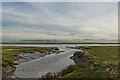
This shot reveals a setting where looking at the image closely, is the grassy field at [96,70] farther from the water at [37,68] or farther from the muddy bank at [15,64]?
the muddy bank at [15,64]

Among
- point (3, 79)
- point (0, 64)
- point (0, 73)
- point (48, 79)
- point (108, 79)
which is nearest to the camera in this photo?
point (108, 79)

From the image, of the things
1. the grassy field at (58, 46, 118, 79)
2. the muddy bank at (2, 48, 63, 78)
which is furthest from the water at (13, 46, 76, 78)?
the grassy field at (58, 46, 118, 79)

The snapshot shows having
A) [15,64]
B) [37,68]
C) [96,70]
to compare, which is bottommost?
[37,68]

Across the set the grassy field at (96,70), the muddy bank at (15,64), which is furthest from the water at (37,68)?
the grassy field at (96,70)

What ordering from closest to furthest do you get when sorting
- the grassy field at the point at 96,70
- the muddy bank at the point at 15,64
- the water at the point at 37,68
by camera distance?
the grassy field at the point at 96,70 → the muddy bank at the point at 15,64 → the water at the point at 37,68

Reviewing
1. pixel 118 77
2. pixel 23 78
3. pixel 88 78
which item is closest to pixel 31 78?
pixel 23 78

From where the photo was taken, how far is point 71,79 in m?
12.3

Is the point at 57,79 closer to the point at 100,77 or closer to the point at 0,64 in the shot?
the point at 100,77

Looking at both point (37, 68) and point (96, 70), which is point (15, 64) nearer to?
point (37, 68)

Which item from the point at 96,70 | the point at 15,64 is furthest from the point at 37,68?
the point at 96,70

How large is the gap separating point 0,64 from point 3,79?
5.68 metres

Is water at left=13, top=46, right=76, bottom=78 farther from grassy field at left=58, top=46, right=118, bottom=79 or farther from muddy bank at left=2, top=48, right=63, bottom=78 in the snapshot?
grassy field at left=58, top=46, right=118, bottom=79

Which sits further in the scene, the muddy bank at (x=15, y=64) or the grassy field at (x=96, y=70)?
the muddy bank at (x=15, y=64)

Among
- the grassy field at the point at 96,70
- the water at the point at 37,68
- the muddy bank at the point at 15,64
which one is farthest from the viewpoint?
the water at the point at 37,68
